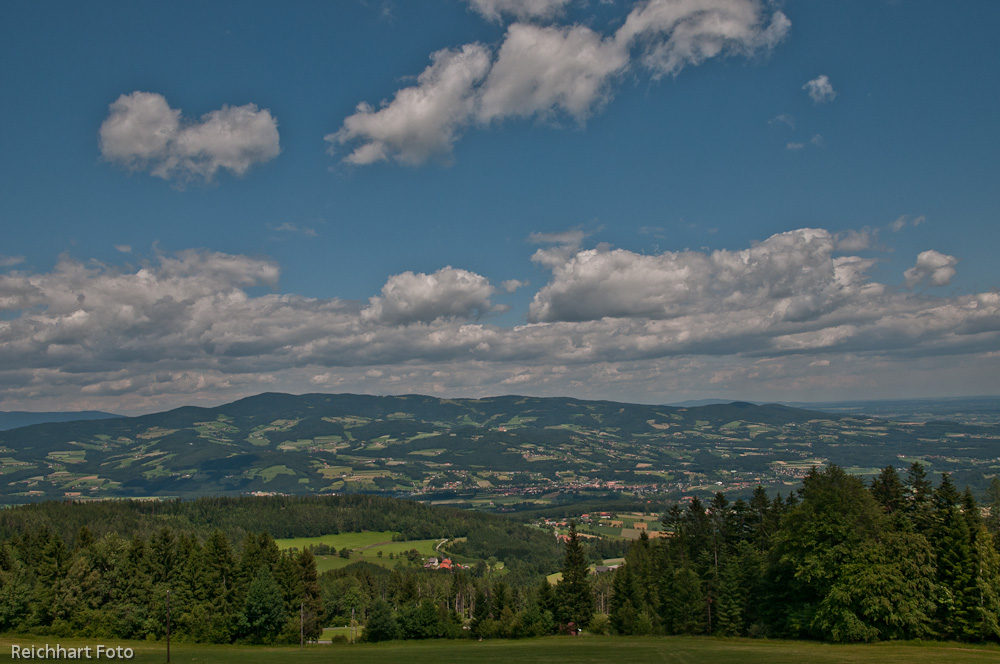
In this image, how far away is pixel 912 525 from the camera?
48.2 m

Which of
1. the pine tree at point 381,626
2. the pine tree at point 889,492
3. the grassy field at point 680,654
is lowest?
the pine tree at point 381,626

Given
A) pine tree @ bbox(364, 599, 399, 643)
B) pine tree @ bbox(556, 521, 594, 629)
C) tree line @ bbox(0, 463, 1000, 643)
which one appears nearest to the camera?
tree line @ bbox(0, 463, 1000, 643)

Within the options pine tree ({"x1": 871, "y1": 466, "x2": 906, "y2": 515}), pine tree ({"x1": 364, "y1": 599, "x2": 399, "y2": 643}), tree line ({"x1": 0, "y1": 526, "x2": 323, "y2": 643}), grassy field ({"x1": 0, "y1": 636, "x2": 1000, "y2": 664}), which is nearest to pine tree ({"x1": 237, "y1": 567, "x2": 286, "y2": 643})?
tree line ({"x1": 0, "y1": 526, "x2": 323, "y2": 643})

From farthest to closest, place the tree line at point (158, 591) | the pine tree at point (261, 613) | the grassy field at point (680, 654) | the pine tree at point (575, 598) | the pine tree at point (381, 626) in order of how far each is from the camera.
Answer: the pine tree at point (381, 626) → the pine tree at point (261, 613) → the pine tree at point (575, 598) → the tree line at point (158, 591) → the grassy field at point (680, 654)

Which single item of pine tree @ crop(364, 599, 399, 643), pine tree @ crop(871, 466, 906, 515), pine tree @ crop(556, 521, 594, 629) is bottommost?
pine tree @ crop(364, 599, 399, 643)

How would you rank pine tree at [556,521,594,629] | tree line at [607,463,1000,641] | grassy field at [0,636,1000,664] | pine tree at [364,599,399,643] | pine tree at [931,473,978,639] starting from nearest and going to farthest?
grassy field at [0,636,1000,664]
tree line at [607,463,1000,641]
pine tree at [931,473,978,639]
pine tree at [556,521,594,629]
pine tree at [364,599,399,643]

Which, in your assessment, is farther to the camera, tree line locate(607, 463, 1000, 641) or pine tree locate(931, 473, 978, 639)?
pine tree locate(931, 473, 978, 639)

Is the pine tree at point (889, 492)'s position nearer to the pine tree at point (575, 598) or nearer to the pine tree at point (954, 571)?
the pine tree at point (954, 571)

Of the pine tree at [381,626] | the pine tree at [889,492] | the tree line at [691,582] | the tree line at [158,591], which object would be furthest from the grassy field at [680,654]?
the pine tree at [381,626]

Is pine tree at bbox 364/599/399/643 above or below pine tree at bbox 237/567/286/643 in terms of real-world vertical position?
below

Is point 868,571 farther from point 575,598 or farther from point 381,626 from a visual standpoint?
point 381,626

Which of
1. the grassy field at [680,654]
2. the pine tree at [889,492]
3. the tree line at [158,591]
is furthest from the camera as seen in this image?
the tree line at [158,591]

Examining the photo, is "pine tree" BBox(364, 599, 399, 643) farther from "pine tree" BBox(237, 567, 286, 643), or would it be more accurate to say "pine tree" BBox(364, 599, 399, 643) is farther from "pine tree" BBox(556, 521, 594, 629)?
"pine tree" BBox(556, 521, 594, 629)

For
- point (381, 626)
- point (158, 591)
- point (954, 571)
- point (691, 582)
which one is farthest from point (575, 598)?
point (158, 591)
